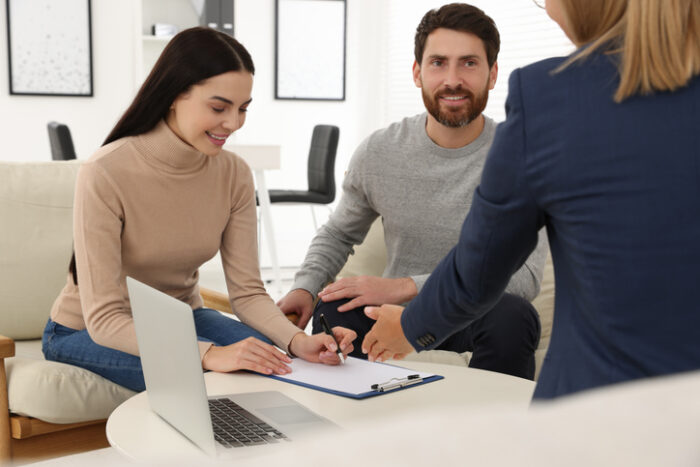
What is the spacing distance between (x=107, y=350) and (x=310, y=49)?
544 cm

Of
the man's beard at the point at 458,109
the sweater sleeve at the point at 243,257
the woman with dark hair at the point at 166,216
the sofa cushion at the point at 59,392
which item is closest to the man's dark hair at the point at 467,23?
the man's beard at the point at 458,109

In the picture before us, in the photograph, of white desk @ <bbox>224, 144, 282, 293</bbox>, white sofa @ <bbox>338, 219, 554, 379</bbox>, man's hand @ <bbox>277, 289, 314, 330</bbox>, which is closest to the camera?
man's hand @ <bbox>277, 289, 314, 330</bbox>

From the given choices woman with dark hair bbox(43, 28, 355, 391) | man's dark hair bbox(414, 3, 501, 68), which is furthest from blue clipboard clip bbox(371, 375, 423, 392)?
man's dark hair bbox(414, 3, 501, 68)

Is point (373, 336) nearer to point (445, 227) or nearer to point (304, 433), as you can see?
point (304, 433)

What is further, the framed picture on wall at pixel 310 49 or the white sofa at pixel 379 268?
the framed picture on wall at pixel 310 49

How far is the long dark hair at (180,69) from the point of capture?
191 centimetres

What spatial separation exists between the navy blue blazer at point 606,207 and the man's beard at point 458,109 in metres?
1.30

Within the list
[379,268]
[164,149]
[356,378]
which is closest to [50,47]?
[379,268]

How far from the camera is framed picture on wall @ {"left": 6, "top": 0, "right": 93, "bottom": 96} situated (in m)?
6.12

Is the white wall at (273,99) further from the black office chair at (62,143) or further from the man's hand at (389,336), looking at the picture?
the man's hand at (389,336)

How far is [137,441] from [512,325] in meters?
1.00

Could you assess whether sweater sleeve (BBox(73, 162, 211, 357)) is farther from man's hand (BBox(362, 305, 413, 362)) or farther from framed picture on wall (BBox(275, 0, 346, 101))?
framed picture on wall (BBox(275, 0, 346, 101))

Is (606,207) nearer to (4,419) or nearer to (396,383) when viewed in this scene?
(396,383)

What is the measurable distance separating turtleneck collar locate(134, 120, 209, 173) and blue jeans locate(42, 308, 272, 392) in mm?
428
